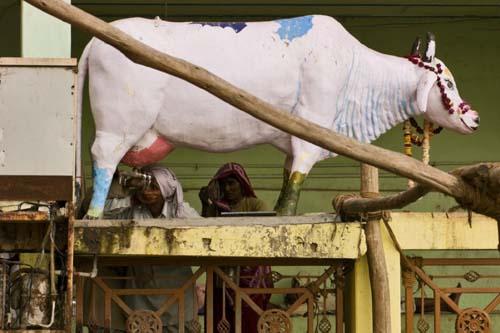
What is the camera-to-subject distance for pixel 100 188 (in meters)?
9.57

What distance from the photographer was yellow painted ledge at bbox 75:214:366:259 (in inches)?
361

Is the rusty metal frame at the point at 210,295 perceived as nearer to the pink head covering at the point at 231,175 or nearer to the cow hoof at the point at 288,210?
the cow hoof at the point at 288,210

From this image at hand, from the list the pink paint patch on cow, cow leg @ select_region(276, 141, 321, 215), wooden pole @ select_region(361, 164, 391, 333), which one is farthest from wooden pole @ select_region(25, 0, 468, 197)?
cow leg @ select_region(276, 141, 321, 215)

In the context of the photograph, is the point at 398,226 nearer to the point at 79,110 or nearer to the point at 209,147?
the point at 209,147

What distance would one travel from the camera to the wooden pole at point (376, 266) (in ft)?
30.1

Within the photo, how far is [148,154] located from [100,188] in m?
0.37

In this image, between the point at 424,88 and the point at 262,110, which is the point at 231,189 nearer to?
the point at 424,88

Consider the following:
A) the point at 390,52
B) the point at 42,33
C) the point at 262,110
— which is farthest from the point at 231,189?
the point at 390,52

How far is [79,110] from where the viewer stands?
31.5ft

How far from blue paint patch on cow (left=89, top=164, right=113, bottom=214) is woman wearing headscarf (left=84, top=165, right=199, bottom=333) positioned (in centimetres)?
16

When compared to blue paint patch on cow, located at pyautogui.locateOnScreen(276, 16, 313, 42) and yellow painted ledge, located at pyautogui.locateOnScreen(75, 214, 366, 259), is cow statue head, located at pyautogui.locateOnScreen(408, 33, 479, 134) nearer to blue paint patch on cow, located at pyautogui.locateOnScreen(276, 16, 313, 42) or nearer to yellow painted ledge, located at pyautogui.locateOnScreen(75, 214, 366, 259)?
blue paint patch on cow, located at pyautogui.locateOnScreen(276, 16, 313, 42)

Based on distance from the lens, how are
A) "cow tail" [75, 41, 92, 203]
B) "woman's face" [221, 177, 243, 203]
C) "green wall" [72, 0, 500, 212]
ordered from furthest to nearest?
1. "green wall" [72, 0, 500, 212]
2. "woman's face" [221, 177, 243, 203]
3. "cow tail" [75, 41, 92, 203]

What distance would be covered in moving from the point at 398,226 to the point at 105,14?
4.77 metres

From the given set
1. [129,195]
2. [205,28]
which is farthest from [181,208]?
[205,28]
